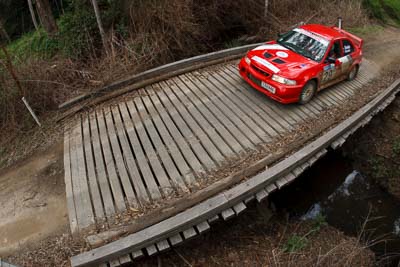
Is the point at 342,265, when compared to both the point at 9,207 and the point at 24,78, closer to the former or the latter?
the point at 9,207

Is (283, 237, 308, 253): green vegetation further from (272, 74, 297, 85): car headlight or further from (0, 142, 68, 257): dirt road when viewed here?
(0, 142, 68, 257): dirt road

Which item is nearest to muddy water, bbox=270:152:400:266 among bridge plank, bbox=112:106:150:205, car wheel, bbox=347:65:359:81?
car wheel, bbox=347:65:359:81

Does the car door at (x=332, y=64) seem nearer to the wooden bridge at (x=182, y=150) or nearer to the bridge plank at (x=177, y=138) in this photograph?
the wooden bridge at (x=182, y=150)

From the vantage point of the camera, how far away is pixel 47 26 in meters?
8.70

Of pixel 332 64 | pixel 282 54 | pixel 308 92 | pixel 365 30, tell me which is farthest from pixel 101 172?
pixel 365 30

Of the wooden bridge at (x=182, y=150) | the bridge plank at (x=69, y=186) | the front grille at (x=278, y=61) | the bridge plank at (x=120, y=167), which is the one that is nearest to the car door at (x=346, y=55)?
the wooden bridge at (x=182, y=150)

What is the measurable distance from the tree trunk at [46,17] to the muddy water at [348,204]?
891cm

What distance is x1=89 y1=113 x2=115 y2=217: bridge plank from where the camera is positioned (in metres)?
4.64

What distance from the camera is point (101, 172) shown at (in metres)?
5.25

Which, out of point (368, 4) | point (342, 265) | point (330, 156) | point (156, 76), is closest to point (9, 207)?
point (156, 76)

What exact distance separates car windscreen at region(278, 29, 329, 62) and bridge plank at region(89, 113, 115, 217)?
547 centimetres

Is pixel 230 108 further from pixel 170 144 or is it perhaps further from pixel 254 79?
pixel 170 144

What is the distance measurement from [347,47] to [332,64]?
3.07 feet

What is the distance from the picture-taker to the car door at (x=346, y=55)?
23.0 feet
